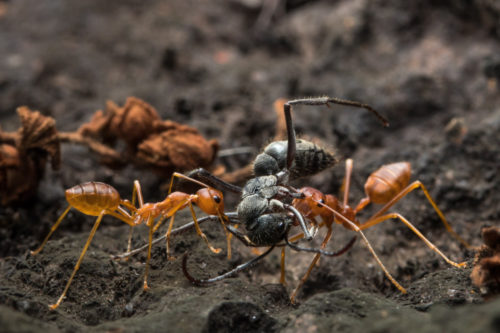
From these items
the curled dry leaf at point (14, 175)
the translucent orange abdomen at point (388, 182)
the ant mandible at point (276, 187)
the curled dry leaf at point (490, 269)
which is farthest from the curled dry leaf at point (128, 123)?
the curled dry leaf at point (490, 269)

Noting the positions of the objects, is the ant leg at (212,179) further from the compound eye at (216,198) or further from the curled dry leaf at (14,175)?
the curled dry leaf at (14,175)

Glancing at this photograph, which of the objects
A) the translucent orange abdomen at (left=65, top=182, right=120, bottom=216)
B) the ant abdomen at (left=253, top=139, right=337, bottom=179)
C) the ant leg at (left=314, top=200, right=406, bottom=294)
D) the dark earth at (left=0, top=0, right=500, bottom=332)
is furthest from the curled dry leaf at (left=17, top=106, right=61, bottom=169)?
the ant leg at (left=314, top=200, right=406, bottom=294)

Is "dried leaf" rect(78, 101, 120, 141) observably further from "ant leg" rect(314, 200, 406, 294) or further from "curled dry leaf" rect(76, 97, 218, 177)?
"ant leg" rect(314, 200, 406, 294)

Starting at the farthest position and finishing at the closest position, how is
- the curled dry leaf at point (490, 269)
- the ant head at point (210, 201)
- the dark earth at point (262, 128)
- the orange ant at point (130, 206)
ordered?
the ant head at point (210, 201)
the orange ant at point (130, 206)
the dark earth at point (262, 128)
the curled dry leaf at point (490, 269)

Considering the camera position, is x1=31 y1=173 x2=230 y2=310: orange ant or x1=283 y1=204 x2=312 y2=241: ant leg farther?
x1=31 y1=173 x2=230 y2=310: orange ant

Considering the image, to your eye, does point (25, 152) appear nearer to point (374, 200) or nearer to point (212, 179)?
point (212, 179)

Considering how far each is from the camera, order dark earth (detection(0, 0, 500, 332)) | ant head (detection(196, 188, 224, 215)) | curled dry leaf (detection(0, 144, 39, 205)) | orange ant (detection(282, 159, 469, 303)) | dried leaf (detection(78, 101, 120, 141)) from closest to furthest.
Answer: dark earth (detection(0, 0, 500, 332))
ant head (detection(196, 188, 224, 215))
orange ant (detection(282, 159, 469, 303))
curled dry leaf (detection(0, 144, 39, 205))
dried leaf (detection(78, 101, 120, 141))

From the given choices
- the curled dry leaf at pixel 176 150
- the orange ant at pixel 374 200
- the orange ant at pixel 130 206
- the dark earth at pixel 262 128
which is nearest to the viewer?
the dark earth at pixel 262 128
